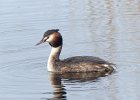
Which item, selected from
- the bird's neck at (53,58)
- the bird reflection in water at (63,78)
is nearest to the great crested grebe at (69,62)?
the bird's neck at (53,58)

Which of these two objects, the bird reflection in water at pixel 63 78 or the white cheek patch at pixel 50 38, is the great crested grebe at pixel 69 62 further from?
the bird reflection in water at pixel 63 78

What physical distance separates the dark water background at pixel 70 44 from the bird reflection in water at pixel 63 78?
0.05 feet

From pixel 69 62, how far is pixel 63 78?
0.50 metres

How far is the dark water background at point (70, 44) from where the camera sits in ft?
38.0

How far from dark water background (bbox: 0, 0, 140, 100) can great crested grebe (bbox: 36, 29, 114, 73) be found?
0.68 ft

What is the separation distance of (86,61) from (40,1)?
4999mm

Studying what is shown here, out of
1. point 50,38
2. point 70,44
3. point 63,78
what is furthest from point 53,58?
point 70,44

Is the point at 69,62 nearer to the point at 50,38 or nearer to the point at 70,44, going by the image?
the point at 50,38

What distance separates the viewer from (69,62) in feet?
42.9

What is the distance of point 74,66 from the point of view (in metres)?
13.0

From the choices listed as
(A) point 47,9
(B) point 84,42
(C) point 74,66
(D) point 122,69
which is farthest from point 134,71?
(A) point 47,9

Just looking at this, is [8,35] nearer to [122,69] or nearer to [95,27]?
[95,27]

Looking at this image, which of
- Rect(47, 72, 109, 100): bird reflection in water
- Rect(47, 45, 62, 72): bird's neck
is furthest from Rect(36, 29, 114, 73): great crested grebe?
Rect(47, 72, 109, 100): bird reflection in water

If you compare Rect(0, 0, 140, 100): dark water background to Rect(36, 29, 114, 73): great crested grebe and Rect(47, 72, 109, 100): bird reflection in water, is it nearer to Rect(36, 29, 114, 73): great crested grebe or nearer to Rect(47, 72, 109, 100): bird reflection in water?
Rect(47, 72, 109, 100): bird reflection in water
